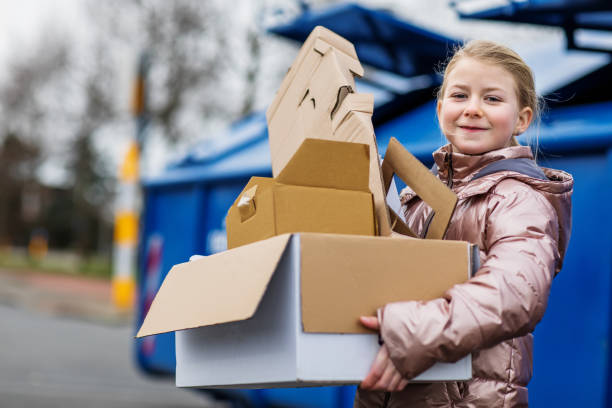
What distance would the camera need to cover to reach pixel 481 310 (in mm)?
1308

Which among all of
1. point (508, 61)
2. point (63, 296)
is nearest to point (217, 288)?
point (508, 61)

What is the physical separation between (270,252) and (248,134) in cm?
341

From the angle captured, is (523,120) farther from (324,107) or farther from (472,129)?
(324,107)

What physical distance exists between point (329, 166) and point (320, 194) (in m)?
0.06

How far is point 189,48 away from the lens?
18.4 meters

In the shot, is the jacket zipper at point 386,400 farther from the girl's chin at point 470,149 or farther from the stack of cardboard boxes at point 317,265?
the girl's chin at point 470,149

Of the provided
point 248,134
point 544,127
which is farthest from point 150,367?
point 544,127

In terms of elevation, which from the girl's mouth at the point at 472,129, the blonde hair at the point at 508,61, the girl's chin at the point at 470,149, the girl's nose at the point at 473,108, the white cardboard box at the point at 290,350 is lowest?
the white cardboard box at the point at 290,350

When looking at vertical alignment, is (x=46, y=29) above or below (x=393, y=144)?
above

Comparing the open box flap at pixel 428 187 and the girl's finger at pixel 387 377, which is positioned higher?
the open box flap at pixel 428 187

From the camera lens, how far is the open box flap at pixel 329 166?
4.66 feet

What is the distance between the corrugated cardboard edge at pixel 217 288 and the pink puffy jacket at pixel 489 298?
228 millimetres

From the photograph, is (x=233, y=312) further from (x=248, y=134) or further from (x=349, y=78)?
(x=248, y=134)

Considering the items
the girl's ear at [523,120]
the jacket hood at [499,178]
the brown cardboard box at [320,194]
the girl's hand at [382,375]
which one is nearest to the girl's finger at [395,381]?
the girl's hand at [382,375]
